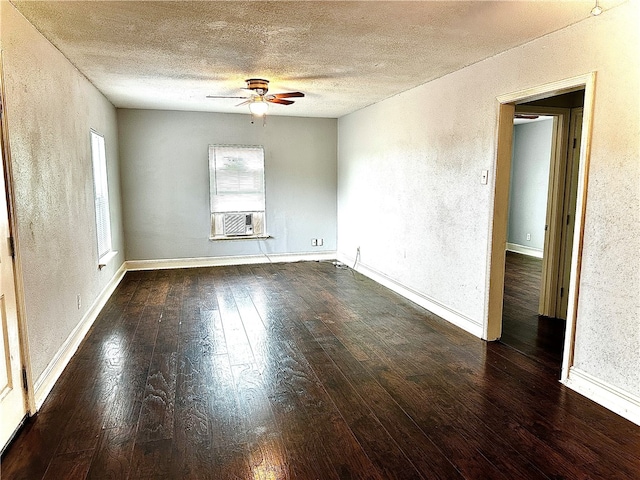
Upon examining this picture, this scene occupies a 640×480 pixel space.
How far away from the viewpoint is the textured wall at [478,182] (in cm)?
242

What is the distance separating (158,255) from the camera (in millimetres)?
6555

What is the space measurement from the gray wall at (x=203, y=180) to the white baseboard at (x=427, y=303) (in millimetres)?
1549

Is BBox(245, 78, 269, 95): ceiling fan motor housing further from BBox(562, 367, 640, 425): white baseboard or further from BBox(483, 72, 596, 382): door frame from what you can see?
BBox(562, 367, 640, 425): white baseboard

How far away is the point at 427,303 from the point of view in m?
4.51

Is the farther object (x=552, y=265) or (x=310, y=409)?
(x=552, y=265)

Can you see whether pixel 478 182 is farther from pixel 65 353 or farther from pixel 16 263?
pixel 65 353

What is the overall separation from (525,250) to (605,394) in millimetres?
5662

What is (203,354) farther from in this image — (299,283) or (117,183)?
(117,183)

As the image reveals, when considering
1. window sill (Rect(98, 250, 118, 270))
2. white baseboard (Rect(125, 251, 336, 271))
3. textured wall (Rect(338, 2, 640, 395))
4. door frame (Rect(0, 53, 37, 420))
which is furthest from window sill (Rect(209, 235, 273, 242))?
door frame (Rect(0, 53, 37, 420))

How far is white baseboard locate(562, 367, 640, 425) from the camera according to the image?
A: 7.95ft

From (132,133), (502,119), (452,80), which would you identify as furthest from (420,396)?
(132,133)

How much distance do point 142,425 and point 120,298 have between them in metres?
2.85

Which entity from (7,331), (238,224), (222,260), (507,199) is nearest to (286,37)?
(507,199)

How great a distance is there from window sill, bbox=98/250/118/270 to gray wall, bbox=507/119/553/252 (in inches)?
251
